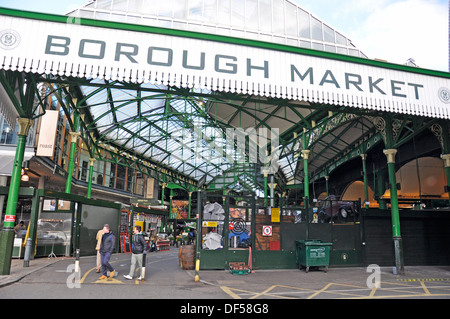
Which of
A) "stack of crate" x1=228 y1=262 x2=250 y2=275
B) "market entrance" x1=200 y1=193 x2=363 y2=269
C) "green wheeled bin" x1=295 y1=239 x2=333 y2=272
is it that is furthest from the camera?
"market entrance" x1=200 y1=193 x2=363 y2=269

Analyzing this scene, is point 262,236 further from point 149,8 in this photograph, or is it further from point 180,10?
point 149,8

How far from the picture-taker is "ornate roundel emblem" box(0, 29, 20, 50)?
8.24 metres

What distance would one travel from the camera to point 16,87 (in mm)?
10414

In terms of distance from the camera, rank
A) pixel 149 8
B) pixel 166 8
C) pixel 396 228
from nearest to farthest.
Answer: pixel 396 228 < pixel 149 8 < pixel 166 8

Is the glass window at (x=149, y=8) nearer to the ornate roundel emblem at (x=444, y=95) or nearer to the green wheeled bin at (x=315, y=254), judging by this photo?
the green wheeled bin at (x=315, y=254)

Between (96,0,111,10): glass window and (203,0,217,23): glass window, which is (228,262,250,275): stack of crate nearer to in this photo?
(203,0,217,23): glass window

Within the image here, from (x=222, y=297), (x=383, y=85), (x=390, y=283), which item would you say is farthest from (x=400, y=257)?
(x=222, y=297)

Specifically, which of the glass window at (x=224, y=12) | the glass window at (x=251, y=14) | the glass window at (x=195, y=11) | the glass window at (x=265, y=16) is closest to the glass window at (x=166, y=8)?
the glass window at (x=195, y=11)

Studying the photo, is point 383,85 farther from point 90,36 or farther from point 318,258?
point 90,36

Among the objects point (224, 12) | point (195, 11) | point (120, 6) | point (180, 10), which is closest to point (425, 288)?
point (224, 12)

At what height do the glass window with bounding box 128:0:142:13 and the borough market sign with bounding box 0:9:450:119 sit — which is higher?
the glass window with bounding box 128:0:142:13

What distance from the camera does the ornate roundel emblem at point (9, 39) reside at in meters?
8.24

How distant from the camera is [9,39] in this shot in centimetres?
831

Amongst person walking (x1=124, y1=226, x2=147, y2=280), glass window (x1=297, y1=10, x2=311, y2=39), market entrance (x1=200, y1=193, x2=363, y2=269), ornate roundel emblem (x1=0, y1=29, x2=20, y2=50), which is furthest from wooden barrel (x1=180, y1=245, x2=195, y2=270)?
glass window (x1=297, y1=10, x2=311, y2=39)
